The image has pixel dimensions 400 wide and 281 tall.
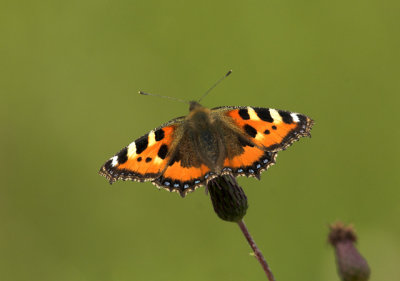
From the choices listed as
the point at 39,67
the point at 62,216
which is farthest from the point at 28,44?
the point at 62,216

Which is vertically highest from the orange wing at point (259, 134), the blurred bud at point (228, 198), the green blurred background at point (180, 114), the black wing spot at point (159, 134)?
the green blurred background at point (180, 114)

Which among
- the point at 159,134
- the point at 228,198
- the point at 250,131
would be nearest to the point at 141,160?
the point at 159,134

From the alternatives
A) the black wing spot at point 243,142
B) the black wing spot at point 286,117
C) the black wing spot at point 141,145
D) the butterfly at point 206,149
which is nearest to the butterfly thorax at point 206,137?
the butterfly at point 206,149

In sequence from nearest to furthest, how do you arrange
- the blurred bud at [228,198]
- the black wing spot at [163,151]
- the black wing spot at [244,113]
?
the blurred bud at [228,198], the black wing spot at [163,151], the black wing spot at [244,113]

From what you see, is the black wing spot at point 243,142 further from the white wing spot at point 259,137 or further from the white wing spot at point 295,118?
the white wing spot at point 295,118

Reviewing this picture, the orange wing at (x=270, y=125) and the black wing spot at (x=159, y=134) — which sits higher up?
the black wing spot at (x=159, y=134)

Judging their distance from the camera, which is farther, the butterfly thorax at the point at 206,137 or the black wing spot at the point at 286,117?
the black wing spot at the point at 286,117

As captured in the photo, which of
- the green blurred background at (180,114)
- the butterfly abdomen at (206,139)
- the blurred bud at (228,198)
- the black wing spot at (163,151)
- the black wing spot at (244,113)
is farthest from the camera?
the green blurred background at (180,114)
